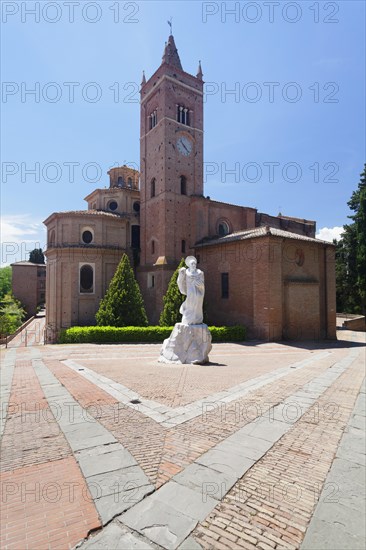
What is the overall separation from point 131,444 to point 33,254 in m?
57.4

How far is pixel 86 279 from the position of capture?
1075 inches

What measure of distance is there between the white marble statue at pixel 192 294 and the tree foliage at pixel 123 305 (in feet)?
33.8

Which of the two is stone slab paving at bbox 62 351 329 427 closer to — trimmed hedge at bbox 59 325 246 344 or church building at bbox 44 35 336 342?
trimmed hedge at bbox 59 325 246 344

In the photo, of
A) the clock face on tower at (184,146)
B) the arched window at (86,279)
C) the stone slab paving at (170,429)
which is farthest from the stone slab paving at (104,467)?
the clock face on tower at (184,146)

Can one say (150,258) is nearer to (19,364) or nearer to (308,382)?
(19,364)

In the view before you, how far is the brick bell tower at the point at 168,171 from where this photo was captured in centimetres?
2605

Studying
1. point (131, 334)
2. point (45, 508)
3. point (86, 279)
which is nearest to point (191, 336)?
point (45, 508)

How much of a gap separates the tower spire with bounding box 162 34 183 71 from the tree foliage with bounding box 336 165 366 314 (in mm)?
22220

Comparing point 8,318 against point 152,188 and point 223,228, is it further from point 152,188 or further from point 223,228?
point 223,228

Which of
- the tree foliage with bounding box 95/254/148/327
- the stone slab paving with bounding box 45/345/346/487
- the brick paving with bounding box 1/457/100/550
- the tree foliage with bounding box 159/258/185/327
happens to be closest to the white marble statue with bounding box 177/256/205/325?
the stone slab paving with bounding box 45/345/346/487

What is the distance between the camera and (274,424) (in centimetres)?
505

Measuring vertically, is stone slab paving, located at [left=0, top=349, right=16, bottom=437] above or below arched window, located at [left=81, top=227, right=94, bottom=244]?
below

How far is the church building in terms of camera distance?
2120 centimetres

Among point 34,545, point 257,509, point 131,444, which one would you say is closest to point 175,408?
point 131,444
